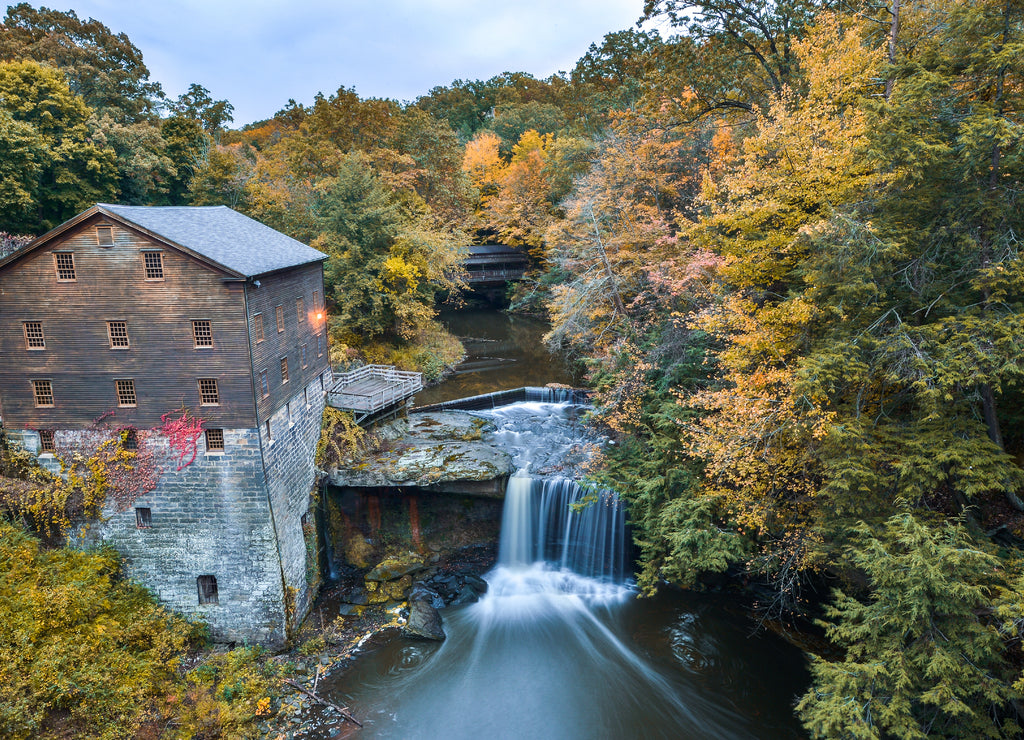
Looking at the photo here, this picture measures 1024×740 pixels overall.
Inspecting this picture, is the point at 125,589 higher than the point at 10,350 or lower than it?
lower

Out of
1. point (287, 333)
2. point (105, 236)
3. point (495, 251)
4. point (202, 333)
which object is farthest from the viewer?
point (495, 251)

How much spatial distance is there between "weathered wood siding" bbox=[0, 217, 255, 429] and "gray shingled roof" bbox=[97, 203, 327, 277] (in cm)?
47

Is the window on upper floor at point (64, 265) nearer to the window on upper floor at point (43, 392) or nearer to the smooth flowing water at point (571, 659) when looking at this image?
the window on upper floor at point (43, 392)

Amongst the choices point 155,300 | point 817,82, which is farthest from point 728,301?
point 155,300

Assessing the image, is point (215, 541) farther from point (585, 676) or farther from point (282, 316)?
point (585, 676)

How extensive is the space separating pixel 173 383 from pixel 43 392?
409cm

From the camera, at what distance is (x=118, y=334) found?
16.7m

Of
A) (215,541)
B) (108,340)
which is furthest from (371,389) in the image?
(108,340)

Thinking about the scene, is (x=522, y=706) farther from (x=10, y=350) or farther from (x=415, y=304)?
(x=415, y=304)

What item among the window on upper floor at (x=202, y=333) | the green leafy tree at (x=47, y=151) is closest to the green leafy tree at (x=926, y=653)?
the window on upper floor at (x=202, y=333)

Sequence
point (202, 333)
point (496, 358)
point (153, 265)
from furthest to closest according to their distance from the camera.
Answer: point (496, 358)
point (202, 333)
point (153, 265)

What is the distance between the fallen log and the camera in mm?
15523

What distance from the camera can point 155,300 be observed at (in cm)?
1639

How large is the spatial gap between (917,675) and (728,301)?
946 cm
